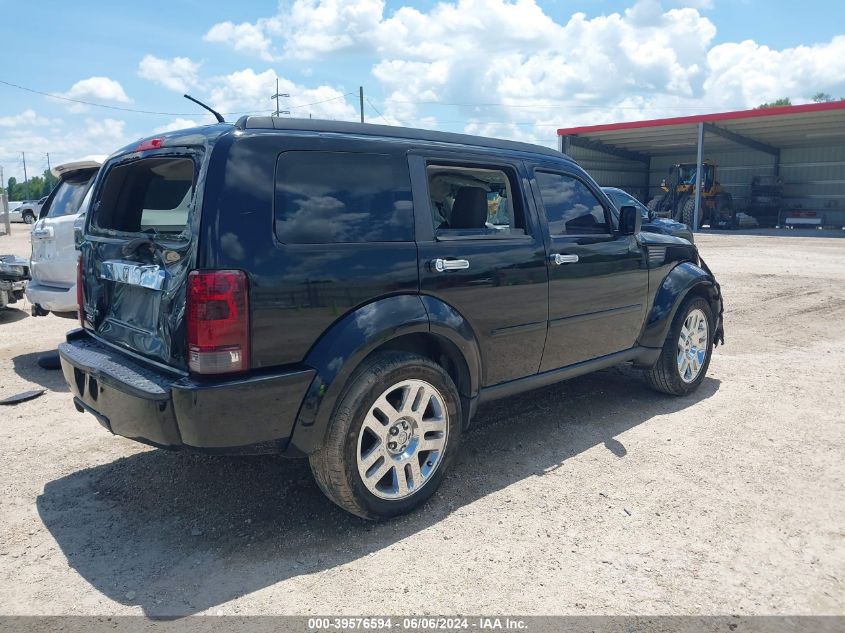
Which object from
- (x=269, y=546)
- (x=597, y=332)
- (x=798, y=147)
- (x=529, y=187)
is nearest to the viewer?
(x=269, y=546)

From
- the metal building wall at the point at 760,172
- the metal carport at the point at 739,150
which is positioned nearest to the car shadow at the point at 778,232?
the metal carport at the point at 739,150

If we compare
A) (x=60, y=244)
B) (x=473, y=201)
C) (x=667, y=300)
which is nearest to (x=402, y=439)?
(x=473, y=201)

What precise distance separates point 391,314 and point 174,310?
0.98m

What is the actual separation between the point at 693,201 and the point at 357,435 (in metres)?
29.5

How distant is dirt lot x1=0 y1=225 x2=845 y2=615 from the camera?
2.76 m

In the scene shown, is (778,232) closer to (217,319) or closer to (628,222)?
(628,222)

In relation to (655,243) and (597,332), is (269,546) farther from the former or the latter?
(655,243)

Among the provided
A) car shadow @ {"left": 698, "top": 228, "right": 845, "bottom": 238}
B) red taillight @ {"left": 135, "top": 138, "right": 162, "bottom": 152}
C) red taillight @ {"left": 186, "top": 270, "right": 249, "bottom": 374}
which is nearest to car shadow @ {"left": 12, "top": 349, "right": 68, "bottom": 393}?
red taillight @ {"left": 135, "top": 138, "right": 162, "bottom": 152}

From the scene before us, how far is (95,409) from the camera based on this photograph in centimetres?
329

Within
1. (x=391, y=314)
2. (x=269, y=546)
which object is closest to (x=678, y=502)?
(x=391, y=314)

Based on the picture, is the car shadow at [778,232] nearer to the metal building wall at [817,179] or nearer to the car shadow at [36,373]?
the metal building wall at [817,179]

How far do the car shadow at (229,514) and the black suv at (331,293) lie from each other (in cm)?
29

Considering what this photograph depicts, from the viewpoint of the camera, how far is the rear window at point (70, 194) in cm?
651

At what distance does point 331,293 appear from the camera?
3008 mm
